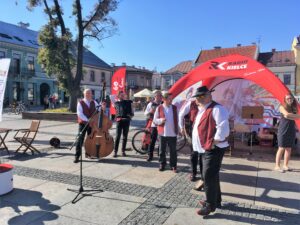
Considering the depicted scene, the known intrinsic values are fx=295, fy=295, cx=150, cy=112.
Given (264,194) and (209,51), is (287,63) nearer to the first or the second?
(209,51)

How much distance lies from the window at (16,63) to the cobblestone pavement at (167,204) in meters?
32.2

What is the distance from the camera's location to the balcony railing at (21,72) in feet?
112

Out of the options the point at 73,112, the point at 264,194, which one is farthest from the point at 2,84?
the point at 73,112

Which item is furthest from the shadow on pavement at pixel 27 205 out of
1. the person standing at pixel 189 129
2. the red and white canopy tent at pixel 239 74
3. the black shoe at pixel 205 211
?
the red and white canopy tent at pixel 239 74

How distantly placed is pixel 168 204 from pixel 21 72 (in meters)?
35.2

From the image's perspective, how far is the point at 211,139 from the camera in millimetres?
3881

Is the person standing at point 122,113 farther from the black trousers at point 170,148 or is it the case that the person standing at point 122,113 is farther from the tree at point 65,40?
the tree at point 65,40

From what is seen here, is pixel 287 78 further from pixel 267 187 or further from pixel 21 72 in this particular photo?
pixel 267 187

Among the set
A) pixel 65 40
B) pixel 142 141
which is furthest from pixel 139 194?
pixel 65 40

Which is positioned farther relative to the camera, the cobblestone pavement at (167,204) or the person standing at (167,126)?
the person standing at (167,126)

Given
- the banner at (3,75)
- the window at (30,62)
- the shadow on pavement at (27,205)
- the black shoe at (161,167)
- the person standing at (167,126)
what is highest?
the window at (30,62)

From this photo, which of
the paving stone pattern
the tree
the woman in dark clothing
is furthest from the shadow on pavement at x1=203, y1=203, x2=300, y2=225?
the tree

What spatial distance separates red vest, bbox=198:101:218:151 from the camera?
153 inches

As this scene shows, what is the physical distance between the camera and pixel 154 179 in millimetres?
5652
